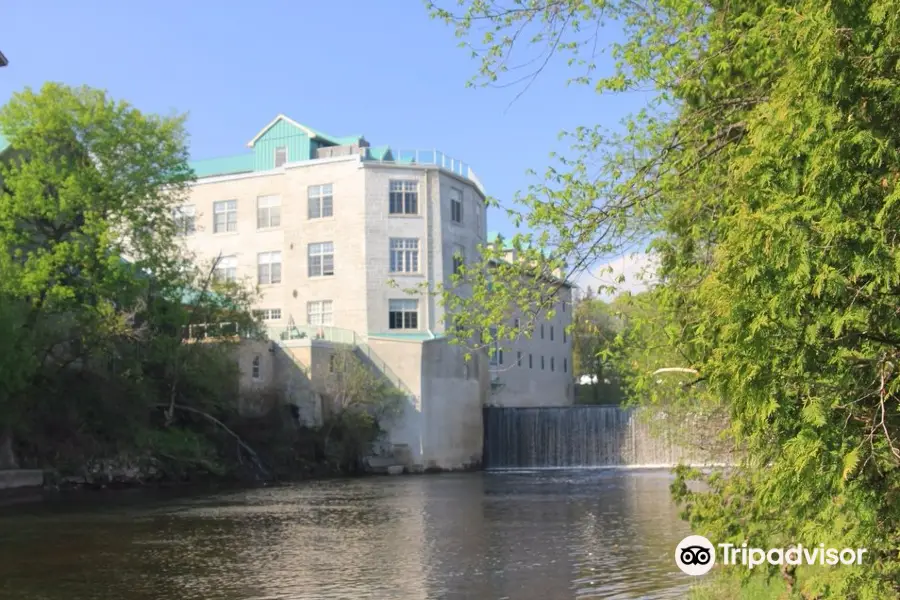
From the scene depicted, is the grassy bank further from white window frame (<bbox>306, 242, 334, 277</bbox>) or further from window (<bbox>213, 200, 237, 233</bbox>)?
window (<bbox>213, 200, 237, 233</bbox>)

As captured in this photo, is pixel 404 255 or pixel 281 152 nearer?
pixel 404 255

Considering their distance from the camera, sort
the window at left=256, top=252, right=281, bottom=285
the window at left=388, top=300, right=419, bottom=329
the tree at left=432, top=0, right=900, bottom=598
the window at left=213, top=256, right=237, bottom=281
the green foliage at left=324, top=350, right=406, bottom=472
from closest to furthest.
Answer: the tree at left=432, top=0, right=900, bottom=598
the green foliage at left=324, top=350, right=406, bottom=472
the window at left=388, top=300, right=419, bottom=329
the window at left=256, top=252, right=281, bottom=285
the window at left=213, top=256, right=237, bottom=281

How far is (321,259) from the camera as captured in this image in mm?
55062

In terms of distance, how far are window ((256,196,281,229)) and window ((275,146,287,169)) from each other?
8.32ft

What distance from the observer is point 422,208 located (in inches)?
2141

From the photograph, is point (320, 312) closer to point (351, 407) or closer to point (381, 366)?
point (381, 366)

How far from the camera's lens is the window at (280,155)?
58156 millimetres

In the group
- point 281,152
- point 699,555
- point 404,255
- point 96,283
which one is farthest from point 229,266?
point 699,555

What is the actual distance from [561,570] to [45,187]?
95.4ft

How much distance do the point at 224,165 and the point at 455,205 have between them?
15.2 m

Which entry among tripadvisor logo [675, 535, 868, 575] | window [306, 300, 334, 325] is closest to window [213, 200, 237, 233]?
window [306, 300, 334, 325]

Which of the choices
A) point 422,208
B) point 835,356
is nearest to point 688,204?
point 835,356

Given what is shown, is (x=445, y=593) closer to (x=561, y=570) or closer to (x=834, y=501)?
(x=561, y=570)

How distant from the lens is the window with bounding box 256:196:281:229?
5681 cm
